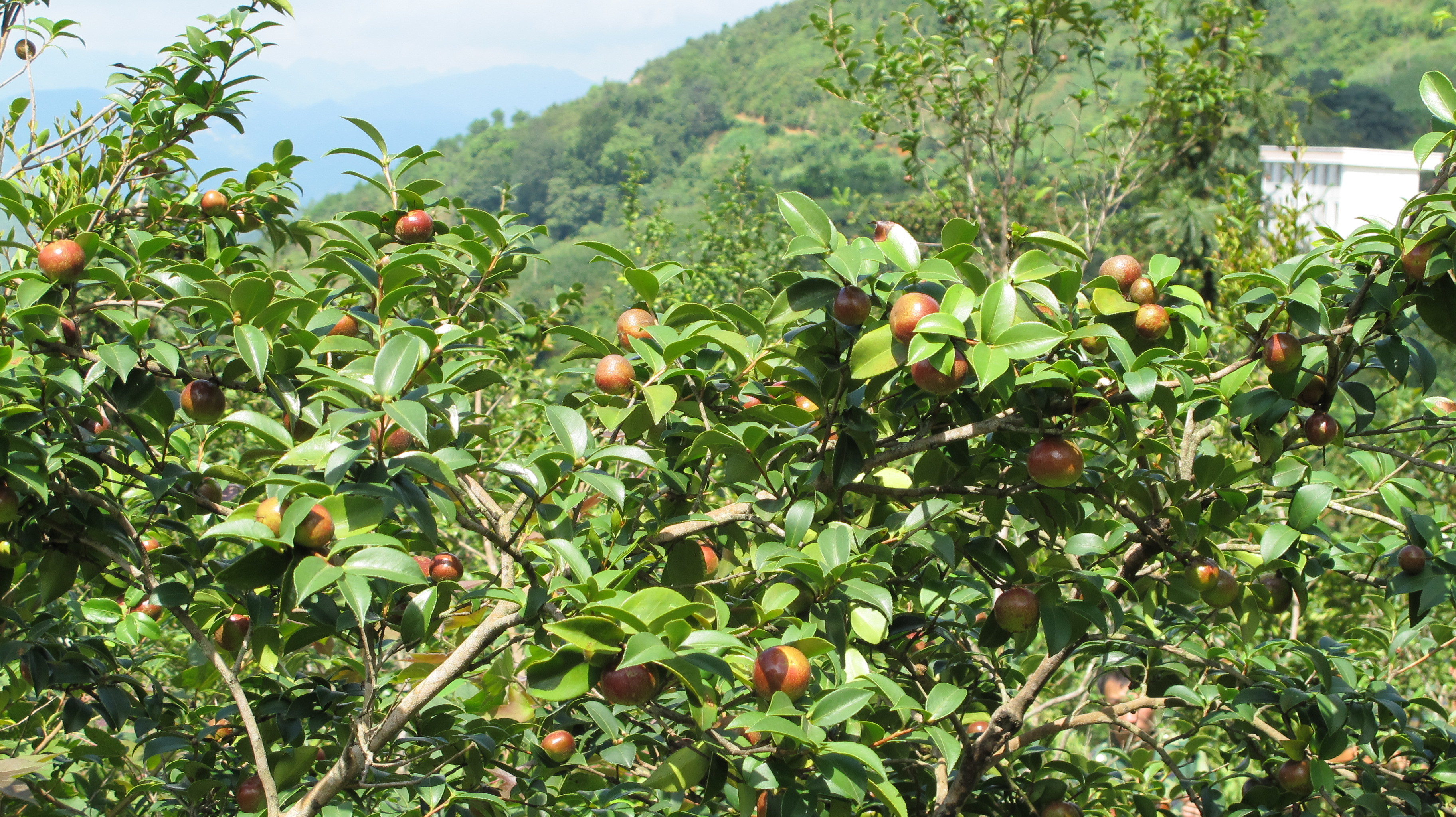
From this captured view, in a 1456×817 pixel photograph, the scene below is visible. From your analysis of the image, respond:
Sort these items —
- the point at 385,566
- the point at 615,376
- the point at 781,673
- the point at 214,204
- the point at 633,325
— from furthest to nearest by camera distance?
the point at 214,204 → the point at 633,325 → the point at 615,376 → the point at 781,673 → the point at 385,566

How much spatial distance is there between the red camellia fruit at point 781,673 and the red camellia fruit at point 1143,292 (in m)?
0.71

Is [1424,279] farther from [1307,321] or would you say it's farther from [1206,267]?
[1206,267]

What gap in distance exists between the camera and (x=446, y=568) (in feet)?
4.82

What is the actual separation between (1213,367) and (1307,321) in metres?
0.18

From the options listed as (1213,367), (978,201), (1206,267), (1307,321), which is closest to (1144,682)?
(1213,367)

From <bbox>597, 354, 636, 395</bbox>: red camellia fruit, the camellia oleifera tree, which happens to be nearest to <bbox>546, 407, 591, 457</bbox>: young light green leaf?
the camellia oleifera tree

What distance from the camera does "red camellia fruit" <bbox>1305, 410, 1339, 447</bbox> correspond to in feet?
4.56

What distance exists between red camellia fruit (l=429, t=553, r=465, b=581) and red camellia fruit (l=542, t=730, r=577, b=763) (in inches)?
11.1

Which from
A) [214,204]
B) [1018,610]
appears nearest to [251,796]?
[214,204]

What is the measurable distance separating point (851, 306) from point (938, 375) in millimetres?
130

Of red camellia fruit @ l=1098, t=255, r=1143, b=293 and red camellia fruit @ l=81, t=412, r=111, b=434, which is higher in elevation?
red camellia fruit @ l=1098, t=255, r=1143, b=293

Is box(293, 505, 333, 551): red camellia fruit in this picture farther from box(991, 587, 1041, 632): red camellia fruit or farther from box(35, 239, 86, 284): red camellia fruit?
box(991, 587, 1041, 632): red camellia fruit

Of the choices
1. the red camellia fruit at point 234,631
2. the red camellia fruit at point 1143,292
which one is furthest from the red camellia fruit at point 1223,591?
the red camellia fruit at point 234,631

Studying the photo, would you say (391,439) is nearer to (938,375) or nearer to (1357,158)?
(938,375)
